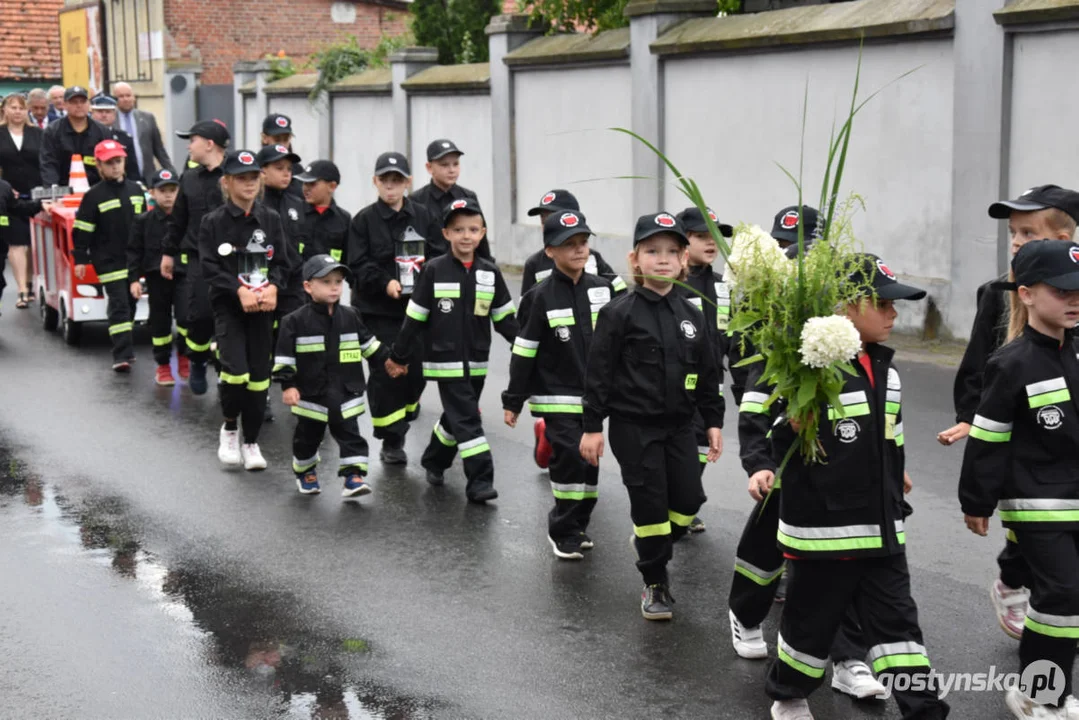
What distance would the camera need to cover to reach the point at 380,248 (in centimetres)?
1023

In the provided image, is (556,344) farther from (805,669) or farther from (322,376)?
(805,669)

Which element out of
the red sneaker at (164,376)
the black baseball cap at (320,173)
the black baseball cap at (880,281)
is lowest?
the red sneaker at (164,376)

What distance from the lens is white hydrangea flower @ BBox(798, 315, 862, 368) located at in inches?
193

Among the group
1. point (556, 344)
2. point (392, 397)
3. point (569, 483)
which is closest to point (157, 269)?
point (392, 397)

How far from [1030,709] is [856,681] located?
0.65m

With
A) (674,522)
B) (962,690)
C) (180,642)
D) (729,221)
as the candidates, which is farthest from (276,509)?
(729,221)

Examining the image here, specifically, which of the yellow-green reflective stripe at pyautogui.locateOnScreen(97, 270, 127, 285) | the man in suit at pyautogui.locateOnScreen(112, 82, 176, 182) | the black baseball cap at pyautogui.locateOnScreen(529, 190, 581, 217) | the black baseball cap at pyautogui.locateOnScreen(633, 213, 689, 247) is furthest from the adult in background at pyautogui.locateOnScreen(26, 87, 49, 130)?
the black baseball cap at pyautogui.locateOnScreen(633, 213, 689, 247)

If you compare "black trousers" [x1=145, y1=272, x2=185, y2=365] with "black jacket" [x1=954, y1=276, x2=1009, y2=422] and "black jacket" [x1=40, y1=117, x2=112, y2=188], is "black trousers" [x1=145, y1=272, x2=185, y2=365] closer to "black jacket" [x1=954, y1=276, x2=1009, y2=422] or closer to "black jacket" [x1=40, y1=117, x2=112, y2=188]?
"black jacket" [x1=40, y1=117, x2=112, y2=188]

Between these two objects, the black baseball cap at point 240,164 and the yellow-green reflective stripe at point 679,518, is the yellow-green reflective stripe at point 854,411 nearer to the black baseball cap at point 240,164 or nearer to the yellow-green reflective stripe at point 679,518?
the yellow-green reflective stripe at point 679,518

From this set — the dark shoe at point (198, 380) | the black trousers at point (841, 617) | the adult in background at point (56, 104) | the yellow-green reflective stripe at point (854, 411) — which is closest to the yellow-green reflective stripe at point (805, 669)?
the black trousers at point (841, 617)

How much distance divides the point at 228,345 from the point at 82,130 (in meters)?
6.69

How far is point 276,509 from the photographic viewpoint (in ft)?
28.9

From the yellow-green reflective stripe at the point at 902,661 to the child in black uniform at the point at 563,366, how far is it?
2.63 m

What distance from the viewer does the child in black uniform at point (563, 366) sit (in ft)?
24.8
